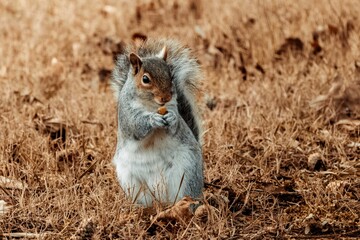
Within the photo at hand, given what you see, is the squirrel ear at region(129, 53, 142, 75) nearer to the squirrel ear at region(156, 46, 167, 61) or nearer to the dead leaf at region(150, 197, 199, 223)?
the squirrel ear at region(156, 46, 167, 61)

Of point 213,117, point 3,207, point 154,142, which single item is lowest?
point 3,207

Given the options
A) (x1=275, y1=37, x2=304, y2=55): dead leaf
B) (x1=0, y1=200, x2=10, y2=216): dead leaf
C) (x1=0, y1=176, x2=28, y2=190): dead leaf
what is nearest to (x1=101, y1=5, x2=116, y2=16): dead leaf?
(x1=275, y1=37, x2=304, y2=55): dead leaf

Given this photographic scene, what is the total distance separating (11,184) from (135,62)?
824 millimetres

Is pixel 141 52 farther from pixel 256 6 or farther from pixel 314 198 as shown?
pixel 256 6

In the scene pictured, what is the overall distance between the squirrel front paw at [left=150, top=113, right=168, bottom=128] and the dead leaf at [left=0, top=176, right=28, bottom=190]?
0.74 m

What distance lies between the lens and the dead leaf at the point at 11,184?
3395 mm

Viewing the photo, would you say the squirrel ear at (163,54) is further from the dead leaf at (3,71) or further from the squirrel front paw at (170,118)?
the dead leaf at (3,71)

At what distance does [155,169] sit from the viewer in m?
3.04

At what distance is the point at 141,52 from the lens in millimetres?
3439

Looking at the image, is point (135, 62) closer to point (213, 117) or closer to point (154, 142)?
point (154, 142)

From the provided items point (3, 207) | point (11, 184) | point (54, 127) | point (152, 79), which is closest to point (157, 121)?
point (152, 79)

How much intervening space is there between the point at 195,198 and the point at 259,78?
2.37 metres

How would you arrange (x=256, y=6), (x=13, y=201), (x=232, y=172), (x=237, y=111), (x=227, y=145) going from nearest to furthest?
(x=13, y=201), (x=232, y=172), (x=227, y=145), (x=237, y=111), (x=256, y=6)

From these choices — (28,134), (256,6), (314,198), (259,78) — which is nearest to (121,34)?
(256,6)
